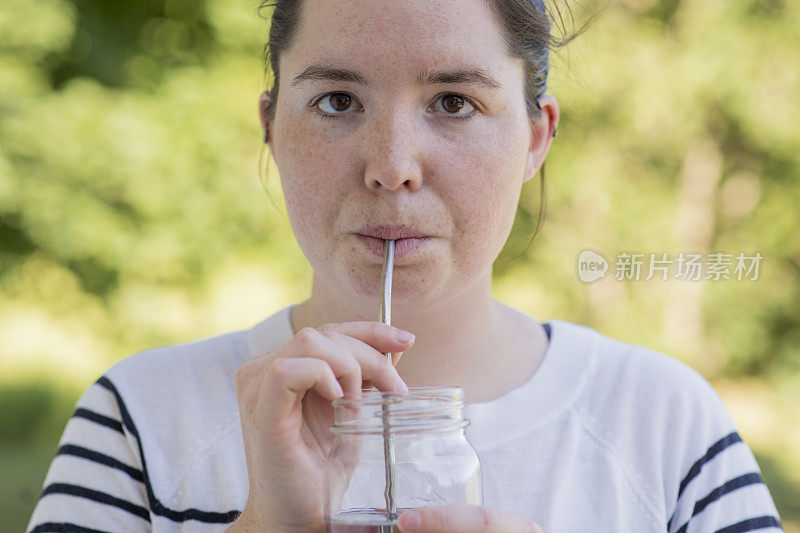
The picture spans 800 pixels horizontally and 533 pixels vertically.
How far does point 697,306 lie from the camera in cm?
475

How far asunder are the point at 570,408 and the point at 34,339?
12.7ft

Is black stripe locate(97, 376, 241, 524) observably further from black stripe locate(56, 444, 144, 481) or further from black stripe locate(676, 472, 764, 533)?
black stripe locate(676, 472, 764, 533)

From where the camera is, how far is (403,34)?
3.29ft

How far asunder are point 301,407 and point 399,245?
0.26 metres

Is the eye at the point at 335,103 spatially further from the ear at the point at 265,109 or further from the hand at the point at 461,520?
the hand at the point at 461,520

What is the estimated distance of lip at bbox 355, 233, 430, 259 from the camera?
3.37ft

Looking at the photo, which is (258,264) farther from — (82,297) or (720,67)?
(720,67)

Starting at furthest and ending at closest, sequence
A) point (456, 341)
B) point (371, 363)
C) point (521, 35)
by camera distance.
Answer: point (456, 341) → point (521, 35) → point (371, 363)

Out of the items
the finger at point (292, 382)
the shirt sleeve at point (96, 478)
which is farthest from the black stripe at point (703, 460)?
the shirt sleeve at point (96, 478)

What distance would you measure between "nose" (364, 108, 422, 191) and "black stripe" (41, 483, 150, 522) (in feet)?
1.89

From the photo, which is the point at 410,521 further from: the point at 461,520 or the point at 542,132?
the point at 542,132

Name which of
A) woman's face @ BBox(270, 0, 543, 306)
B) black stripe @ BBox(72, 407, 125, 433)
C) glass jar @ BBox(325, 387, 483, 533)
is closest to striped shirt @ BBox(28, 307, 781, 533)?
black stripe @ BBox(72, 407, 125, 433)

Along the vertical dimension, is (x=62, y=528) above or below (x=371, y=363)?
below

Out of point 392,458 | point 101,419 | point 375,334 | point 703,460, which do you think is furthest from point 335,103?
point 703,460
